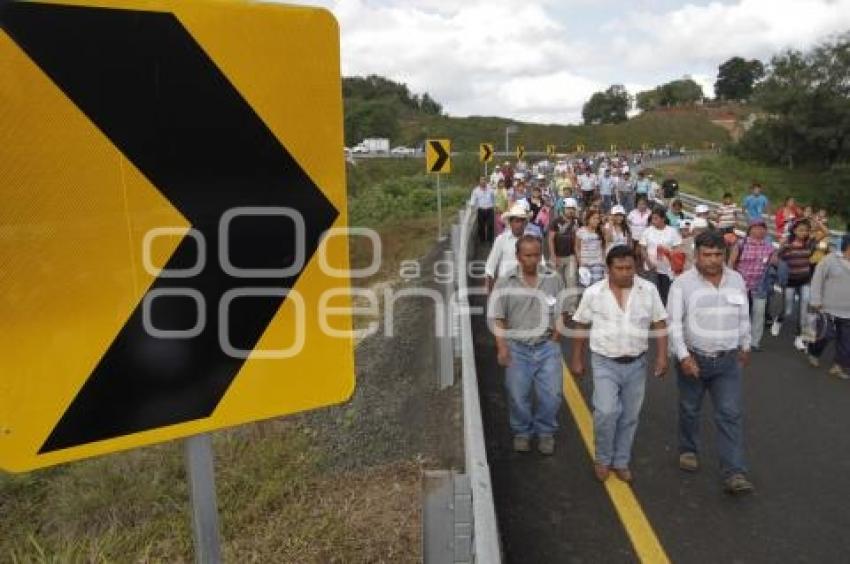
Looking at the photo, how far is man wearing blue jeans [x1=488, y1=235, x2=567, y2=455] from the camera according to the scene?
21.6 ft

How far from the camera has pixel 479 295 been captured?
44.3 ft

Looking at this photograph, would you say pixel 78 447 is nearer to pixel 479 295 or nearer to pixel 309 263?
pixel 309 263

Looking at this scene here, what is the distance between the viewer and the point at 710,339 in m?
6.02

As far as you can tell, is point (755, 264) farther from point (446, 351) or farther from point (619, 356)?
point (446, 351)

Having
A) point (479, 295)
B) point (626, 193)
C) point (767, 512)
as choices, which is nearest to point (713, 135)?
point (626, 193)

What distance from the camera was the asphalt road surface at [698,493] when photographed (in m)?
4.95

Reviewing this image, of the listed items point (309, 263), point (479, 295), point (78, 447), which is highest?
point (309, 263)

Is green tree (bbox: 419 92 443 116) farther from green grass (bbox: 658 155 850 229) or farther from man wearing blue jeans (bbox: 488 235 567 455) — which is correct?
man wearing blue jeans (bbox: 488 235 567 455)

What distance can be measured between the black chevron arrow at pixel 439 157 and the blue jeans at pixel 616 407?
38.2ft

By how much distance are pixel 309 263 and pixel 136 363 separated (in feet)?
1.39

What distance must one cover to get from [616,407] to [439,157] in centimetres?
1199

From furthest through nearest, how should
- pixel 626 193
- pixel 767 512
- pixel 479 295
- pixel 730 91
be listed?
1. pixel 730 91
2. pixel 626 193
3. pixel 479 295
4. pixel 767 512

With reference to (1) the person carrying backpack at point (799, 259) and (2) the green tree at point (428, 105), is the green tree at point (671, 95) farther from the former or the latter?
(1) the person carrying backpack at point (799, 259)

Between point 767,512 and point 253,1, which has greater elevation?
point 253,1
